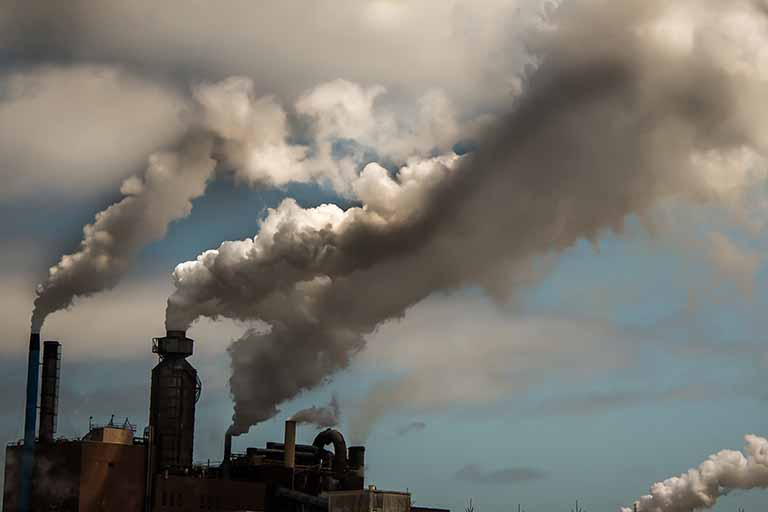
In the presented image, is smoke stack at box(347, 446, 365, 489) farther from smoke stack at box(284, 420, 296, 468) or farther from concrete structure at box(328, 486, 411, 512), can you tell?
concrete structure at box(328, 486, 411, 512)

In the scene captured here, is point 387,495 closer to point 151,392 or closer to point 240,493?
point 240,493

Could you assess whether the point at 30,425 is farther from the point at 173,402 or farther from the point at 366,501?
the point at 366,501

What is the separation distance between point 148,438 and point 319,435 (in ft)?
46.3

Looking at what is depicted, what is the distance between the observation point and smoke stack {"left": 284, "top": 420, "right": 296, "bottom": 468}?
305ft

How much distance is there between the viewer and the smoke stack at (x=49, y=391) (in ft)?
297

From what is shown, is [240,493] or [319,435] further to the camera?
[319,435]

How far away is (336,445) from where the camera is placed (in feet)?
321

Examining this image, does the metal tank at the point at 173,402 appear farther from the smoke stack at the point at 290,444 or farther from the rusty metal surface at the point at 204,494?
the smoke stack at the point at 290,444

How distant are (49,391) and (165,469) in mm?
10191

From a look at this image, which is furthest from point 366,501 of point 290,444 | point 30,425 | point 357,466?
point 30,425

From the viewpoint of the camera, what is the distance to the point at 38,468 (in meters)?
88.0

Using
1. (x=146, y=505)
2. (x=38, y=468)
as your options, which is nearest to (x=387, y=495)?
(x=146, y=505)

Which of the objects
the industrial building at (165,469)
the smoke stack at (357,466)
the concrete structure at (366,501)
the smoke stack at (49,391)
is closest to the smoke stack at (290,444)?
the industrial building at (165,469)

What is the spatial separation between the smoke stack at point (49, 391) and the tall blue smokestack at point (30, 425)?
61 cm
